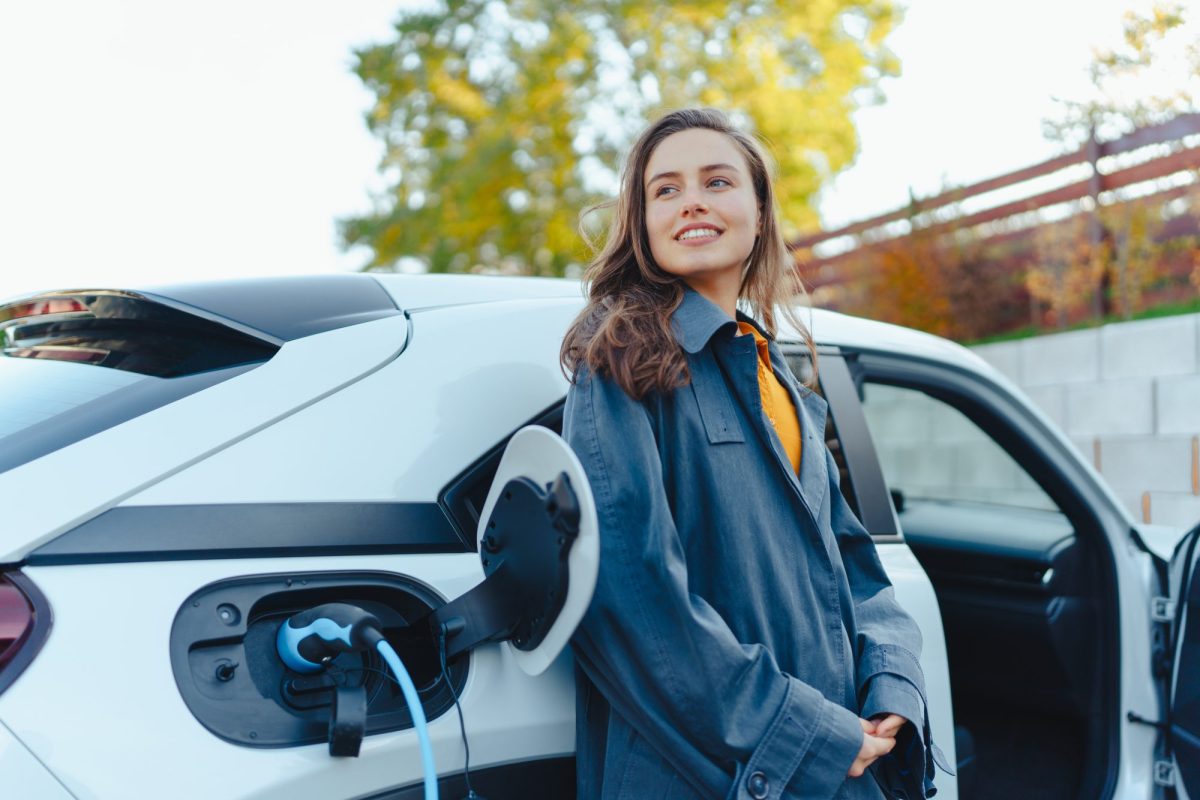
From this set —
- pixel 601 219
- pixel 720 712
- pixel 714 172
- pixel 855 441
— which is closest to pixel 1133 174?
pixel 601 219

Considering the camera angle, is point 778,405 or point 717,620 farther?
point 778,405

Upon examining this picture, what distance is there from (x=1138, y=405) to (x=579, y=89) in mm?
7192

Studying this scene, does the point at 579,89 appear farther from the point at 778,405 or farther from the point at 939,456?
the point at 778,405

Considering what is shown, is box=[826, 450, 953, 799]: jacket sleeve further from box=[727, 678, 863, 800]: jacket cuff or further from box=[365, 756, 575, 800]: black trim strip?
box=[365, 756, 575, 800]: black trim strip

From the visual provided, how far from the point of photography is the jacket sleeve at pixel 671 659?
1463 millimetres

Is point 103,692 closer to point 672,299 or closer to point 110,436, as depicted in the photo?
point 110,436

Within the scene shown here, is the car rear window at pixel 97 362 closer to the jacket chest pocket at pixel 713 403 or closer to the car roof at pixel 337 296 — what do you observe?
the car roof at pixel 337 296

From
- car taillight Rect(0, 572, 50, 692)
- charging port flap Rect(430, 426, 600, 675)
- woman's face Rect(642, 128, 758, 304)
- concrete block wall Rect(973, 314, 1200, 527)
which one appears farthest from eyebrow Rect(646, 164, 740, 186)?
concrete block wall Rect(973, 314, 1200, 527)

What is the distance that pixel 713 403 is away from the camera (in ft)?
5.46

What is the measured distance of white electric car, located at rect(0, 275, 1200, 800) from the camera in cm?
129

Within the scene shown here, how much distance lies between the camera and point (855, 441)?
8.05 feet

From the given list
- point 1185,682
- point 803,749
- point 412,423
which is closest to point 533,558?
point 412,423

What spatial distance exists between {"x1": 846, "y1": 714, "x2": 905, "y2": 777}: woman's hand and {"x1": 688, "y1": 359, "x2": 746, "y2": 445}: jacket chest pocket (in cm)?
50

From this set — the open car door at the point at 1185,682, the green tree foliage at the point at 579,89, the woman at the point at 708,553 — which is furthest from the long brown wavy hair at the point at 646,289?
the green tree foliage at the point at 579,89
